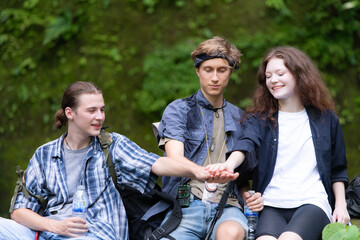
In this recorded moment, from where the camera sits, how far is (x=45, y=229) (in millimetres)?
3152

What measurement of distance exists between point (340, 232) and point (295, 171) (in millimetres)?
611

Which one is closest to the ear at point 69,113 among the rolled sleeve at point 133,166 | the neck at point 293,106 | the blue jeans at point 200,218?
the rolled sleeve at point 133,166

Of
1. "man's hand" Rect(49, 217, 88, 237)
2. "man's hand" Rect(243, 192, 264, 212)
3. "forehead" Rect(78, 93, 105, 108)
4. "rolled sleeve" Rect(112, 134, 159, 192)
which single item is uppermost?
"forehead" Rect(78, 93, 105, 108)

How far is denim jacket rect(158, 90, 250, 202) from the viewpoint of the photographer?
11.5 ft

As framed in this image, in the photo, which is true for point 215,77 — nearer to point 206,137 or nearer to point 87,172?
point 206,137

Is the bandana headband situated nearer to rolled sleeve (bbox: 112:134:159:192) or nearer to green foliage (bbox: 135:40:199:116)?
rolled sleeve (bbox: 112:134:159:192)

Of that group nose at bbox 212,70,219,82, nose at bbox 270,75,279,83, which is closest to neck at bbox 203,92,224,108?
nose at bbox 212,70,219,82

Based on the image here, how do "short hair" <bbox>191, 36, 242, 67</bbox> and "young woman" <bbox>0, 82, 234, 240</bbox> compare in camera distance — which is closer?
"young woman" <bbox>0, 82, 234, 240</bbox>

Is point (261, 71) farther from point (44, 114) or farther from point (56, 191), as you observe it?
point (44, 114)

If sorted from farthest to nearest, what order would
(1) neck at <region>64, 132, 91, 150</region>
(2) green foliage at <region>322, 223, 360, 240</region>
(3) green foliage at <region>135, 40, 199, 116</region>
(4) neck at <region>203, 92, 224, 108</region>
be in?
(3) green foliage at <region>135, 40, 199, 116</region> < (4) neck at <region>203, 92, 224, 108</region> < (1) neck at <region>64, 132, 91, 150</region> < (2) green foliage at <region>322, 223, 360, 240</region>

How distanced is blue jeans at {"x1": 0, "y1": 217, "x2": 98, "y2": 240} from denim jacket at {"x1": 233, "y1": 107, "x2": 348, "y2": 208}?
49.4 inches

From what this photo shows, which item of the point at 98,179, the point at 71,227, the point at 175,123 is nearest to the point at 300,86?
the point at 175,123

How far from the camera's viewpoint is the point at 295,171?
11.0 ft

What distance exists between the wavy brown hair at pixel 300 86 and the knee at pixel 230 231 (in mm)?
850
